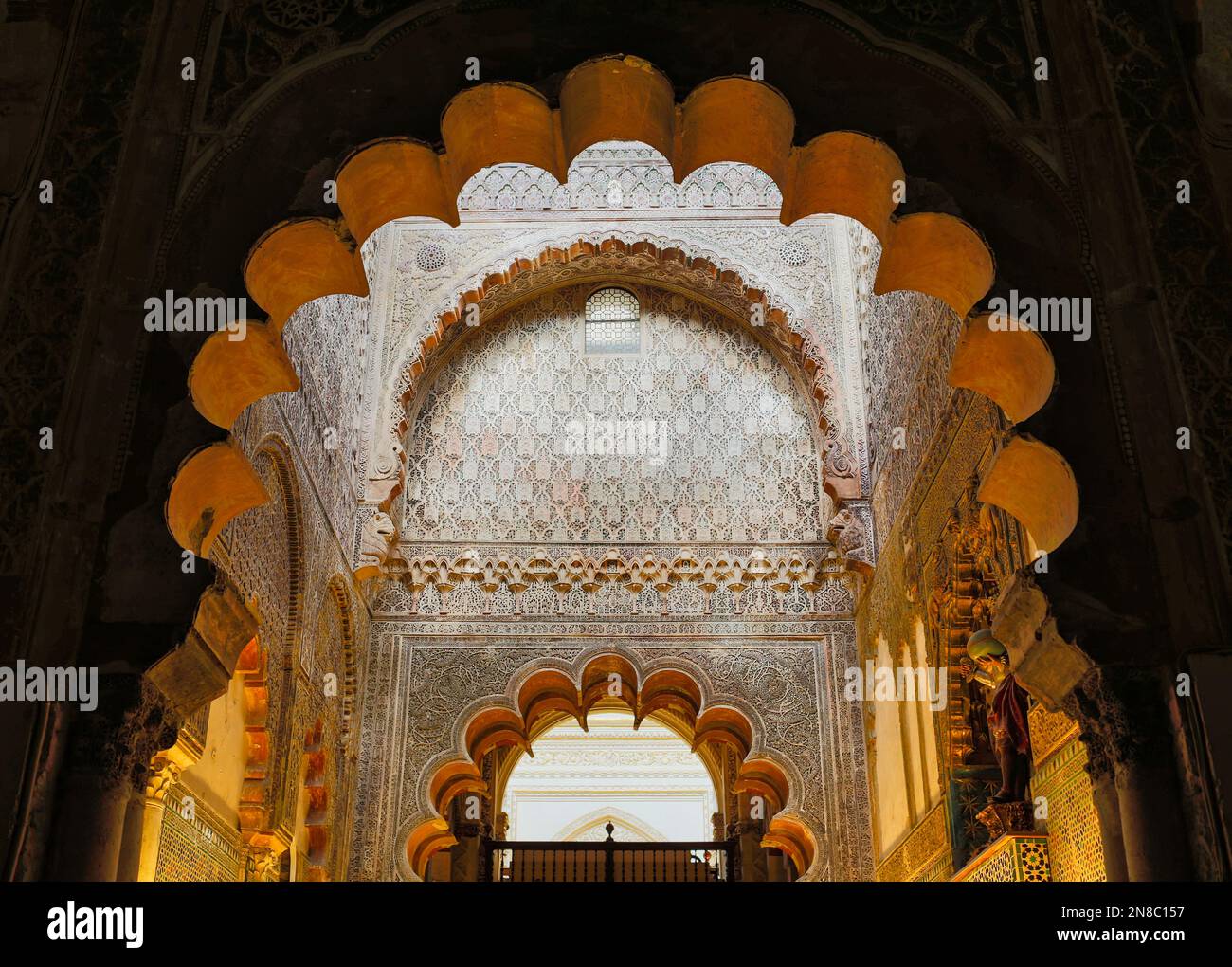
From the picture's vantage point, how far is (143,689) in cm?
431

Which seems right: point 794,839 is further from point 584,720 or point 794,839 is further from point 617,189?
point 617,189

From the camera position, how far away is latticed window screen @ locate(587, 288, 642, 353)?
36.6ft

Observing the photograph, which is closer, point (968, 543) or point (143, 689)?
point (143, 689)

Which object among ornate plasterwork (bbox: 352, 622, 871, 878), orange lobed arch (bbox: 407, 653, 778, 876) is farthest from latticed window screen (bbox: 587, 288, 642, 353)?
orange lobed arch (bbox: 407, 653, 778, 876)

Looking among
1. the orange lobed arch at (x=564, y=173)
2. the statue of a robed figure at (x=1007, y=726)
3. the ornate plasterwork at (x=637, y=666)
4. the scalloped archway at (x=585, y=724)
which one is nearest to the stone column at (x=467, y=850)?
the scalloped archway at (x=585, y=724)

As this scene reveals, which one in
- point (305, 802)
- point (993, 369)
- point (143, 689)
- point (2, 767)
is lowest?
point (2, 767)

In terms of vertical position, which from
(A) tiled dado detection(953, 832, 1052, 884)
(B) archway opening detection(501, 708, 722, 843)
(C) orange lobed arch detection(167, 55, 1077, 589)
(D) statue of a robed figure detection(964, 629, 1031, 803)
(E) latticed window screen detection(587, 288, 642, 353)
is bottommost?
(A) tiled dado detection(953, 832, 1052, 884)

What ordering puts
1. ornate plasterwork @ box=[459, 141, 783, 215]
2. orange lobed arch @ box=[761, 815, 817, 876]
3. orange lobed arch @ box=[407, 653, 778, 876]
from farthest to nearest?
ornate plasterwork @ box=[459, 141, 783, 215]
orange lobed arch @ box=[407, 653, 778, 876]
orange lobed arch @ box=[761, 815, 817, 876]

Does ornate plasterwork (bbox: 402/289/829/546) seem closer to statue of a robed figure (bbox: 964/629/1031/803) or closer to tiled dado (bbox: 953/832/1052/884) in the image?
statue of a robed figure (bbox: 964/629/1031/803)

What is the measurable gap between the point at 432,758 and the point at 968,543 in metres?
4.57

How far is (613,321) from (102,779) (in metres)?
7.66

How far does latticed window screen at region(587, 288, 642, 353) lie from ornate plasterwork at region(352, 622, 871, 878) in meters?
2.66

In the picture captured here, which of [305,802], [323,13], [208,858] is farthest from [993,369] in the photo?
[305,802]

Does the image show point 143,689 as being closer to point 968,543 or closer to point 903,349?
point 968,543
